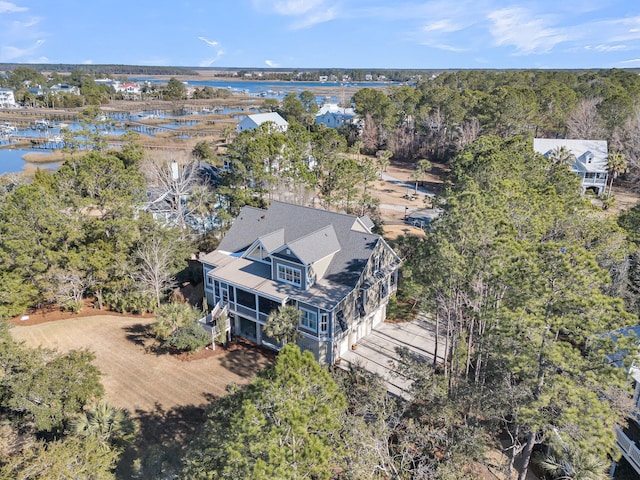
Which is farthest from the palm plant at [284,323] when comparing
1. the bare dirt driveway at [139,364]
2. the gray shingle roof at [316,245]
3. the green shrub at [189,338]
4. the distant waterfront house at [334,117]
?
the distant waterfront house at [334,117]

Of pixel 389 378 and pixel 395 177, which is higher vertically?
pixel 395 177

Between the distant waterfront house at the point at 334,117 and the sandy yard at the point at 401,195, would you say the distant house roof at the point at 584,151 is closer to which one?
the sandy yard at the point at 401,195

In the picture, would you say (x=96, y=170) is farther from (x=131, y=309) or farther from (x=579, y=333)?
(x=579, y=333)

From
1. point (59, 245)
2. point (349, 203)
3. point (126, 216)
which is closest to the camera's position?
point (59, 245)

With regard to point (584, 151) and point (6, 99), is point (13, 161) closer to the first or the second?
point (6, 99)

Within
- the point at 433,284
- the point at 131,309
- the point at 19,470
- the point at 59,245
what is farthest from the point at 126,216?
the point at 433,284

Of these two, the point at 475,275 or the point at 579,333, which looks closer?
the point at 579,333
